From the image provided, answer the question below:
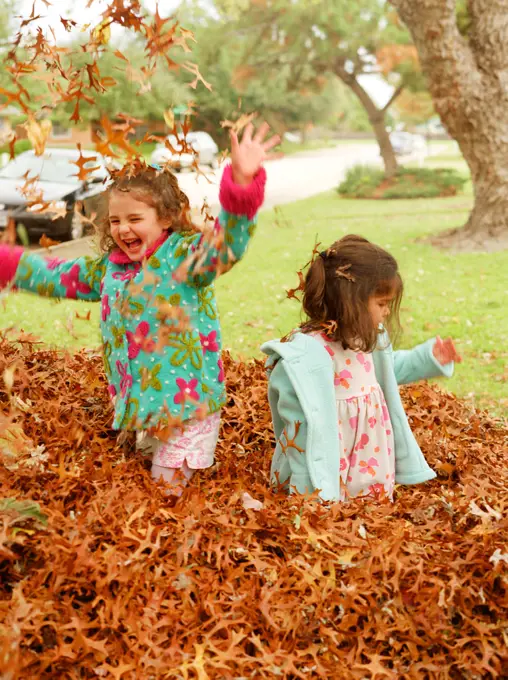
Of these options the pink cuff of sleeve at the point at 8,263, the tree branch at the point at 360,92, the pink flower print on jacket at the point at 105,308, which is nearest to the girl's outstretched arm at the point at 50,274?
the pink cuff of sleeve at the point at 8,263

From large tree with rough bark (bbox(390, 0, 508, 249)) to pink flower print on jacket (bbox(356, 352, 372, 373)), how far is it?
7.89m

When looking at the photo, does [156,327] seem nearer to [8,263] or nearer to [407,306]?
[8,263]

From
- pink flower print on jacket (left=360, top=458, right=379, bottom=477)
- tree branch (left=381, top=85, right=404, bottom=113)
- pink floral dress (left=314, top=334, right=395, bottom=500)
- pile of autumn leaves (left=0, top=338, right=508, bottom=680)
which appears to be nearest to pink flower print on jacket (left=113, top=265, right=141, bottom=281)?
pile of autumn leaves (left=0, top=338, right=508, bottom=680)

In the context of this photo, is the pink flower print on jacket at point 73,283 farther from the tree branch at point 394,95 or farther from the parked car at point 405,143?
the parked car at point 405,143

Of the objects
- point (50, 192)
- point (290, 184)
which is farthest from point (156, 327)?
point (290, 184)

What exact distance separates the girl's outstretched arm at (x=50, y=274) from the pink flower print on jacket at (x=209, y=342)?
1.63 feet

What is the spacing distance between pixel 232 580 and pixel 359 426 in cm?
112

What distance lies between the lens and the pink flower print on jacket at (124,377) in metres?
3.07

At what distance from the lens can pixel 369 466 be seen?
3.26m

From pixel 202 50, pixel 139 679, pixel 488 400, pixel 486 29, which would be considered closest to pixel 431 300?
pixel 488 400

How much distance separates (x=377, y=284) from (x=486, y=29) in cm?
847

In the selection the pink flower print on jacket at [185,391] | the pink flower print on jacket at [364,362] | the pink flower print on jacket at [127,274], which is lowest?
the pink flower print on jacket at [185,391]

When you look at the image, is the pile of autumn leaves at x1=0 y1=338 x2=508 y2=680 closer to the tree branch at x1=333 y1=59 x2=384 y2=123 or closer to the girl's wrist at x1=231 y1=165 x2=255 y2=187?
the girl's wrist at x1=231 y1=165 x2=255 y2=187

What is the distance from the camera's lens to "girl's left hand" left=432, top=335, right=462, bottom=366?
3271 mm
